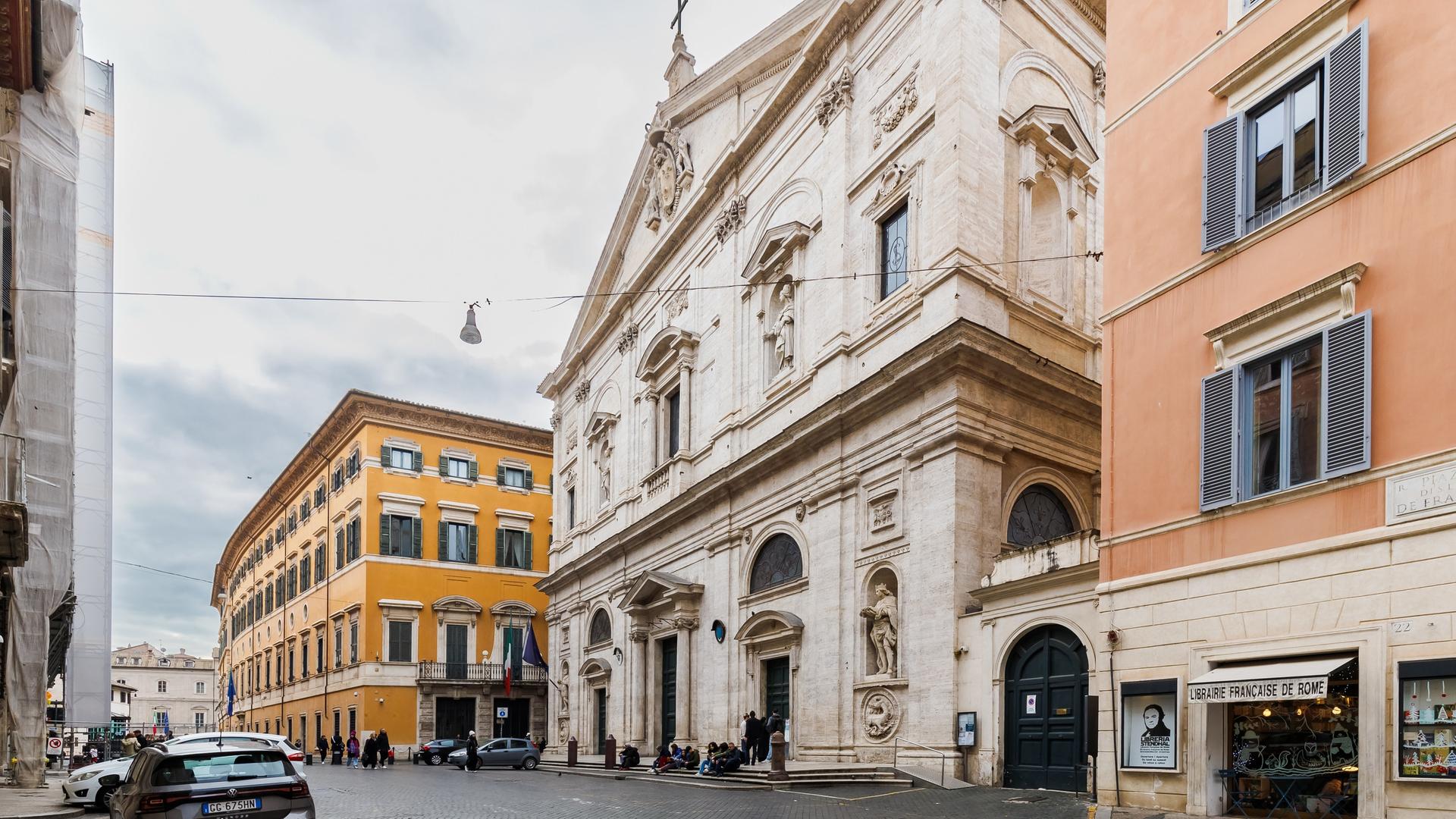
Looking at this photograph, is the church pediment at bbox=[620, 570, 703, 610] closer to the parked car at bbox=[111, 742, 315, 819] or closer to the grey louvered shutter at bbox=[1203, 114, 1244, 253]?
the parked car at bbox=[111, 742, 315, 819]

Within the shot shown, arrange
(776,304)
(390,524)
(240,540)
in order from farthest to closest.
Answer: (240,540) → (390,524) → (776,304)

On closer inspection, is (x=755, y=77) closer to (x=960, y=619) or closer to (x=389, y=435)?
(x=960, y=619)

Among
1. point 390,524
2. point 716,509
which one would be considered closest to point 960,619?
point 716,509

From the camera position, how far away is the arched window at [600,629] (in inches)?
1374

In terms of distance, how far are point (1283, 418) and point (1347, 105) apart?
2926 millimetres

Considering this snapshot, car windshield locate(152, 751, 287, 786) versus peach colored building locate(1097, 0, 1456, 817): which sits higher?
peach colored building locate(1097, 0, 1456, 817)

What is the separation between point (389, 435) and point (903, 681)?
104 ft

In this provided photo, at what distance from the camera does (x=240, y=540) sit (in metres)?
71.8

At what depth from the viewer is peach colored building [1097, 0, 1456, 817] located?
30.6 feet

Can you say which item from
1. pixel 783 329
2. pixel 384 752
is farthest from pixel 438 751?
pixel 783 329

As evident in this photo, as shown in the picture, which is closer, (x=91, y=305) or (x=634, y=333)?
(x=91, y=305)

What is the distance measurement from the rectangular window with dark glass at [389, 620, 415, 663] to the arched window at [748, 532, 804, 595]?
23.2 meters

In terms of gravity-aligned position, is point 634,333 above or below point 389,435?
above

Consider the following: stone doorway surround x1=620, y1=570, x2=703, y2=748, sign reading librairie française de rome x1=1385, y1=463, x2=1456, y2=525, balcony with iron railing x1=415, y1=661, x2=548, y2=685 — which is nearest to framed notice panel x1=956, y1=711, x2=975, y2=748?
sign reading librairie française de rome x1=1385, y1=463, x2=1456, y2=525
